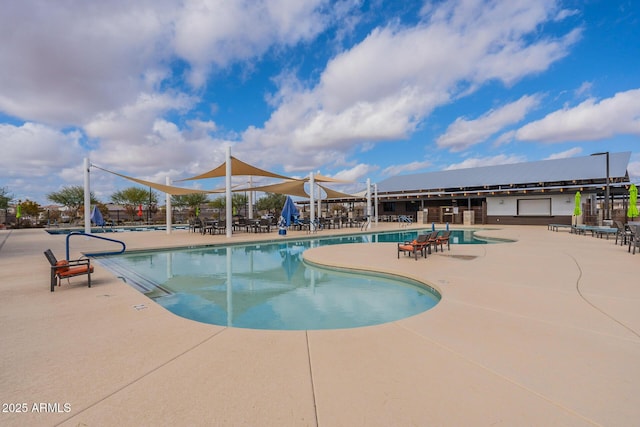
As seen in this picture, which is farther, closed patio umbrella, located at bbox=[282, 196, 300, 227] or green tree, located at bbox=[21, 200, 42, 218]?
green tree, located at bbox=[21, 200, 42, 218]

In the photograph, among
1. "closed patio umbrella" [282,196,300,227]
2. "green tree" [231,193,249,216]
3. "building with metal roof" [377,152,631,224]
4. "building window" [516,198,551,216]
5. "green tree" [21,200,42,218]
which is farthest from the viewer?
"green tree" [231,193,249,216]

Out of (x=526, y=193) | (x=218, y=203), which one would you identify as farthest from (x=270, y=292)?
(x=218, y=203)

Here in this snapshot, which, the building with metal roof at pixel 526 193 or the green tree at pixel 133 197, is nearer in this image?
the building with metal roof at pixel 526 193

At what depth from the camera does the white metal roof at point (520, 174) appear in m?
20.9

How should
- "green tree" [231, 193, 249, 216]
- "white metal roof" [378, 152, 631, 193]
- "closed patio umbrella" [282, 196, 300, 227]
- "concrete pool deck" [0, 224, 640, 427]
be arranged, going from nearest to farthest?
1. "concrete pool deck" [0, 224, 640, 427]
2. "closed patio umbrella" [282, 196, 300, 227]
3. "white metal roof" [378, 152, 631, 193]
4. "green tree" [231, 193, 249, 216]

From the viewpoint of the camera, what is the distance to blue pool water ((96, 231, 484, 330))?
4.04 metres

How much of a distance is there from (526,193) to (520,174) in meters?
4.26

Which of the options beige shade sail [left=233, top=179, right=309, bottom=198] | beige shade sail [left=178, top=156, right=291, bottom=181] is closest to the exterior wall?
beige shade sail [left=233, top=179, right=309, bottom=198]

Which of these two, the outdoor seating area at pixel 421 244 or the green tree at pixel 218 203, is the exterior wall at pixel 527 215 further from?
the green tree at pixel 218 203

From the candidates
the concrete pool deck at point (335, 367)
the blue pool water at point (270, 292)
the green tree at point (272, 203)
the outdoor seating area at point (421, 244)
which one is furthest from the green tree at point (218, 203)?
the concrete pool deck at point (335, 367)

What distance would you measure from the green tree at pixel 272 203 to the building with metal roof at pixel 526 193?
1580cm

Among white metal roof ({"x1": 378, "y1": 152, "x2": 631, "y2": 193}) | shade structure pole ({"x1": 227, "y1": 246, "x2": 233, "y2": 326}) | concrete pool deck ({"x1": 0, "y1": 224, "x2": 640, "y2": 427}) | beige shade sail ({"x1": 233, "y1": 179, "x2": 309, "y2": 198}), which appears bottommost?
shade structure pole ({"x1": 227, "y1": 246, "x2": 233, "y2": 326})

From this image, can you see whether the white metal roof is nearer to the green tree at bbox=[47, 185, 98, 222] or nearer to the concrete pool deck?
the concrete pool deck

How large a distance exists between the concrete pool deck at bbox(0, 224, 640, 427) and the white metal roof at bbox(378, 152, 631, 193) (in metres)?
23.0
